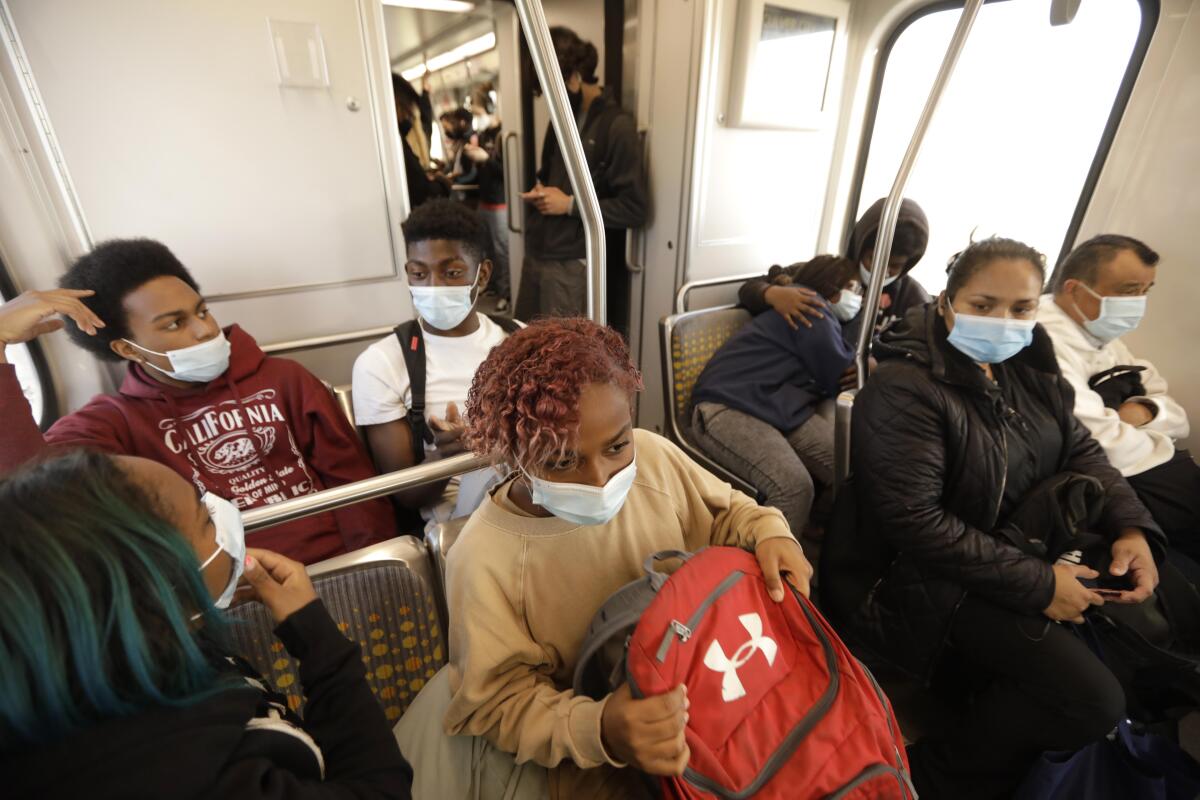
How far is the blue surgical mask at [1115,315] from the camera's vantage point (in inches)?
74.0

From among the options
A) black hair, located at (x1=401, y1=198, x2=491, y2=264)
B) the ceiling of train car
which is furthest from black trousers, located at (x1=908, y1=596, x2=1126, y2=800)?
the ceiling of train car

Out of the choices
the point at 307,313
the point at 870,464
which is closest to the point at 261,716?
the point at 870,464

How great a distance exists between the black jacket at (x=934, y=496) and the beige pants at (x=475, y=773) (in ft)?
3.09

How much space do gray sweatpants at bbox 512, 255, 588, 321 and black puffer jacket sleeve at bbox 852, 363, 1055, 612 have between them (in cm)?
206

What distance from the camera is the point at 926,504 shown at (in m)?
1.41

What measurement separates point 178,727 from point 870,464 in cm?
153

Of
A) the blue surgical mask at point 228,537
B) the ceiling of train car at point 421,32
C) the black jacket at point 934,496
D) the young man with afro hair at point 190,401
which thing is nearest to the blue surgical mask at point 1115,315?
the black jacket at point 934,496

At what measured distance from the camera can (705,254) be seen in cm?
303

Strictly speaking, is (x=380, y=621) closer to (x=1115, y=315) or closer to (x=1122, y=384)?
(x=1115, y=315)

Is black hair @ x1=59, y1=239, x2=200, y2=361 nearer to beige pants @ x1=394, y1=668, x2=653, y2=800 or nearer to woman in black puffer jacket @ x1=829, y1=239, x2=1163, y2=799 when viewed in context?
beige pants @ x1=394, y1=668, x2=653, y2=800

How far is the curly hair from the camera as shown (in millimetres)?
883

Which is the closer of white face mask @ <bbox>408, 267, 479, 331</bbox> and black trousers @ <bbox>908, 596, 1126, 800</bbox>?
black trousers @ <bbox>908, 596, 1126, 800</bbox>

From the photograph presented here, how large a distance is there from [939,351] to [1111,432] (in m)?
0.98

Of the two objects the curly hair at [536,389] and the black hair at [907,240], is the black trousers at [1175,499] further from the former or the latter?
the curly hair at [536,389]
